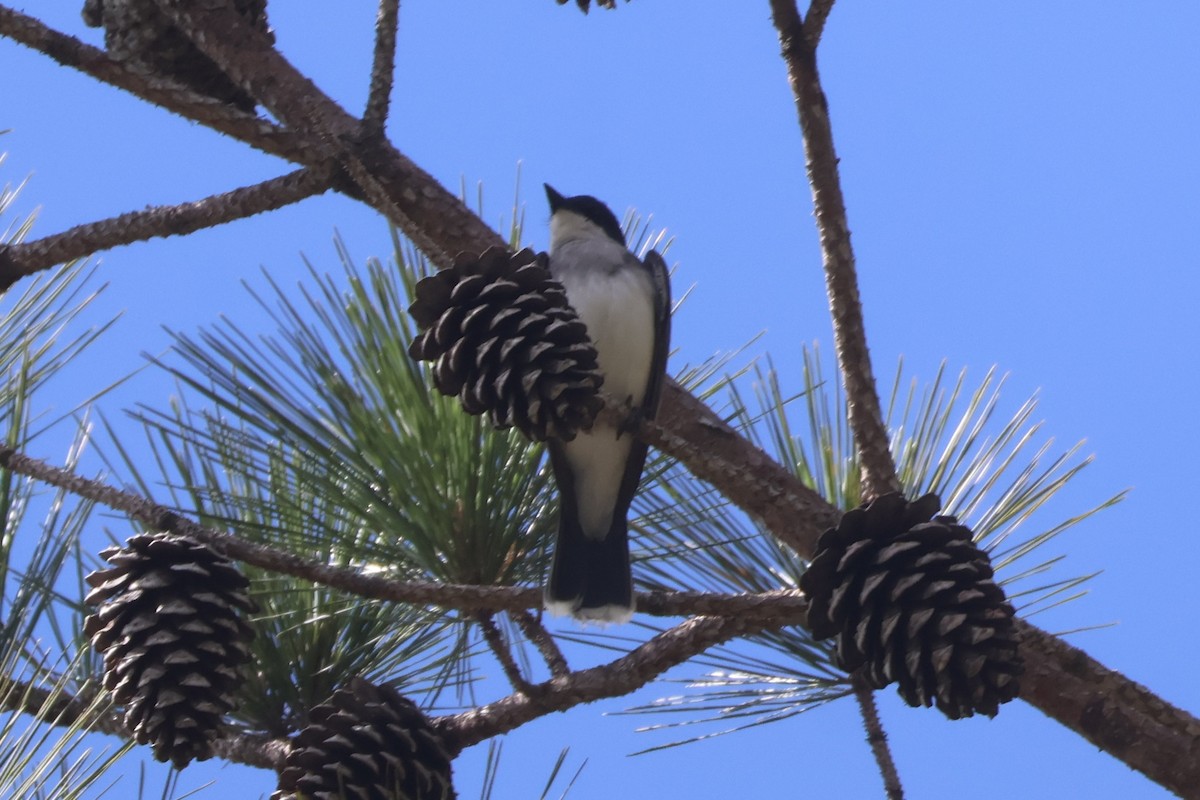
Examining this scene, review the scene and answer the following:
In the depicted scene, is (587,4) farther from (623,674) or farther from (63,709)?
(63,709)

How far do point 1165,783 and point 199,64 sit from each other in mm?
1768

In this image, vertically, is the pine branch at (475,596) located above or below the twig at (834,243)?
below

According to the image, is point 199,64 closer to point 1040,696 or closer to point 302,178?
point 302,178

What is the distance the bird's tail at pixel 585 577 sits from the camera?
7.49ft

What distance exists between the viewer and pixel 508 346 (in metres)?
1.66

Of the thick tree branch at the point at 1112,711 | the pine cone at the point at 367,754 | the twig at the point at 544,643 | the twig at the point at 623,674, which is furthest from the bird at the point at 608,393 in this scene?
the thick tree branch at the point at 1112,711

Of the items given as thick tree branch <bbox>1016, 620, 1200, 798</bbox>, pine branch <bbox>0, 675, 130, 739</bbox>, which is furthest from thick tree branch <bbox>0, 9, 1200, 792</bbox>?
pine branch <bbox>0, 675, 130, 739</bbox>

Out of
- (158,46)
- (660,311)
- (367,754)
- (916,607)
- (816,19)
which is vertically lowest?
(367,754)

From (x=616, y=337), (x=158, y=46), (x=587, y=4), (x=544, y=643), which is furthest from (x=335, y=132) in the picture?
(x=616, y=337)

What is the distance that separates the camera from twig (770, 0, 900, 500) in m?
1.66

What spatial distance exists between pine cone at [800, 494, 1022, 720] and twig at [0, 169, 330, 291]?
875mm

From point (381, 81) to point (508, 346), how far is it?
0.53 meters

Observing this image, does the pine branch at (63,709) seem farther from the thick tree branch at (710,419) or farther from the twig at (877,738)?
the twig at (877,738)

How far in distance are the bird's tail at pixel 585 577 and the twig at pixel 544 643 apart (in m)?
0.27
